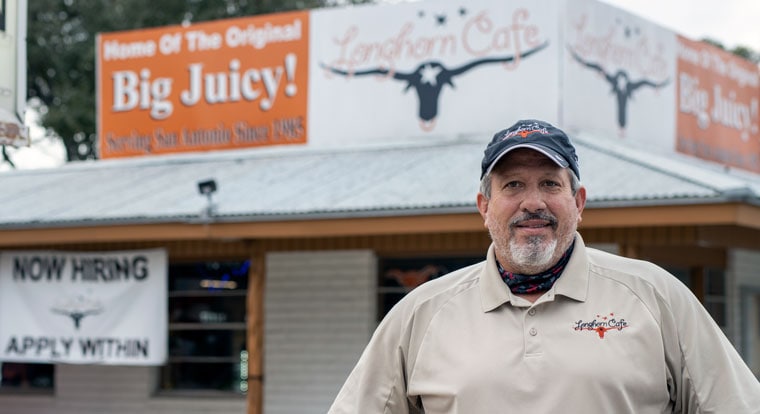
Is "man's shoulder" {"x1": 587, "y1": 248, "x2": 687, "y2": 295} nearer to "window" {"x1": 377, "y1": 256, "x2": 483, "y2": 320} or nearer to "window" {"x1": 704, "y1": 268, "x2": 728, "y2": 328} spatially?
"window" {"x1": 377, "y1": 256, "x2": 483, "y2": 320}

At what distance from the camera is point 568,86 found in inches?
461

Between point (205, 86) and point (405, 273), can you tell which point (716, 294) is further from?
point (205, 86)

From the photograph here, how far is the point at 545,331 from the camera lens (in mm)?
2846

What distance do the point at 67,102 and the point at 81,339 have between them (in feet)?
49.7

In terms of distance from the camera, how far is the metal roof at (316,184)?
940cm

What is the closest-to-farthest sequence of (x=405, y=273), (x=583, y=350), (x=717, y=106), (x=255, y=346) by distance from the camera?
1. (x=583, y=350)
2. (x=255, y=346)
3. (x=405, y=273)
4. (x=717, y=106)

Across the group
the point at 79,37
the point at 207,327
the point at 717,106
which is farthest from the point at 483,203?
the point at 79,37

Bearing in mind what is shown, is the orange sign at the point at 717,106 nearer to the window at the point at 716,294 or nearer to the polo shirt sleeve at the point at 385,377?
the window at the point at 716,294

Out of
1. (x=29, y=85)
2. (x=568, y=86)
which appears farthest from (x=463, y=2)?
(x=29, y=85)

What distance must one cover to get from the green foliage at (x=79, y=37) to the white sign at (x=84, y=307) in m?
13.9

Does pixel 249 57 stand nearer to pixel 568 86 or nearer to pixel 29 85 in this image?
pixel 568 86

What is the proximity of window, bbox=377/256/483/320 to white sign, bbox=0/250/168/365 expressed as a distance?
7.15 ft

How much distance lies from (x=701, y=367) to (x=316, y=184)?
28.2 feet

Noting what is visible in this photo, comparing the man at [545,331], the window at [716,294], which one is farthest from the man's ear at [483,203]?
the window at [716,294]
